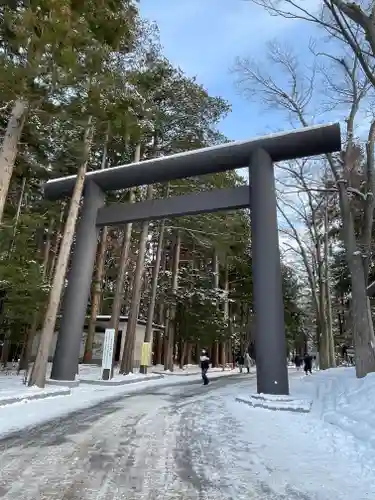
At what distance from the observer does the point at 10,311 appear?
52.6ft

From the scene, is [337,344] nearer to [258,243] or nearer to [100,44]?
[258,243]

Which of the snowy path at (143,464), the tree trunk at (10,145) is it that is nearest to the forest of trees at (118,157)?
the tree trunk at (10,145)

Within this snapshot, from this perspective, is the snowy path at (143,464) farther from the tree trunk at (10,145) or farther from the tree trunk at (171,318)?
the tree trunk at (171,318)

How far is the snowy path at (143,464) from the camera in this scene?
3.20 m

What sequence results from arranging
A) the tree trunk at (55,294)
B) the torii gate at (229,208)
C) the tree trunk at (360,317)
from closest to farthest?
1. the torii gate at (229,208)
2. the tree trunk at (360,317)
3. the tree trunk at (55,294)

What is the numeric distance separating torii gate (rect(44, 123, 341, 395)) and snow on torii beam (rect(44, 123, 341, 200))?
3cm

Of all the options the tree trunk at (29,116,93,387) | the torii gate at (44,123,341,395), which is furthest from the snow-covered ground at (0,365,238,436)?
the torii gate at (44,123,341,395)

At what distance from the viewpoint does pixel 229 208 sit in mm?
11359

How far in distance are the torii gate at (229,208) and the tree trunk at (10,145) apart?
4.16 meters

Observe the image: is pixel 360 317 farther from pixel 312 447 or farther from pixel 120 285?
pixel 120 285

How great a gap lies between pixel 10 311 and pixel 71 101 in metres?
10.2

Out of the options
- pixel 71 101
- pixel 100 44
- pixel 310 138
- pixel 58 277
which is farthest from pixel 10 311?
pixel 310 138

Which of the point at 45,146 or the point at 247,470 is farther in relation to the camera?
the point at 45,146

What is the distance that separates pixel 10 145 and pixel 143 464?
7.86 meters
